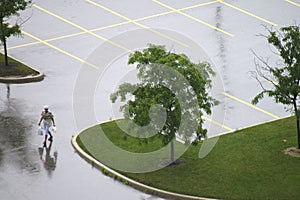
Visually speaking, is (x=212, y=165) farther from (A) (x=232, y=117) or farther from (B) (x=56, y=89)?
(B) (x=56, y=89)

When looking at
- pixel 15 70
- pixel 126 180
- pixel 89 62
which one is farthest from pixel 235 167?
pixel 15 70

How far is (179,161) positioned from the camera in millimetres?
25875

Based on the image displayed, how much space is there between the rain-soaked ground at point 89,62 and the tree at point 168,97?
2.13m

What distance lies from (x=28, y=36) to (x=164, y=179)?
48.7 ft

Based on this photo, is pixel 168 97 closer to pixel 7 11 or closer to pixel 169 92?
pixel 169 92

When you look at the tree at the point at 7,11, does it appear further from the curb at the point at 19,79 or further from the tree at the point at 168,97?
the tree at the point at 168,97

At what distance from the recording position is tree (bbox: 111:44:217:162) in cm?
2433

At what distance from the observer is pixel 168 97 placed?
24.4 m

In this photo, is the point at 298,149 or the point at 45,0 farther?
the point at 45,0

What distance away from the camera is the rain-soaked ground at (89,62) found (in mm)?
25156

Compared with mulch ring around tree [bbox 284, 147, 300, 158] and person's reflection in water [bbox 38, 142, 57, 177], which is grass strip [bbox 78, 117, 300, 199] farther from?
person's reflection in water [bbox 38, 142, 57, 177]

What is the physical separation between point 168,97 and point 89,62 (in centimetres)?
1058

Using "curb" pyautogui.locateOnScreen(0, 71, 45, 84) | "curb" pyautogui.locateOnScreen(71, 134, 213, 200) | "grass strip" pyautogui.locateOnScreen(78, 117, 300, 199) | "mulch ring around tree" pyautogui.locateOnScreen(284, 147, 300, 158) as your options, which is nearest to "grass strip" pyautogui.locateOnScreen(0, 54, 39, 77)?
"curb" pyautogui.locateOnScreen(0, 71, 45, 84)

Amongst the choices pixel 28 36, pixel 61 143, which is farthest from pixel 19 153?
pixel 28 36
